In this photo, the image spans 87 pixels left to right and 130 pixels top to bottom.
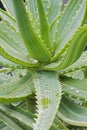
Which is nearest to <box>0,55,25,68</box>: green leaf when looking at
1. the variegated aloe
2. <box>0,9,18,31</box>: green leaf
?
the variegated aloe

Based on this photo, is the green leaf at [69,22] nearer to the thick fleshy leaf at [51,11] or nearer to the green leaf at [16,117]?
the thick fleshy leaf at [51,11]

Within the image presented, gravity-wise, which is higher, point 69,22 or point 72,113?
point 69,22

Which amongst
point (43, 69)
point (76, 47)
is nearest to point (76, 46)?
point (76, 47)

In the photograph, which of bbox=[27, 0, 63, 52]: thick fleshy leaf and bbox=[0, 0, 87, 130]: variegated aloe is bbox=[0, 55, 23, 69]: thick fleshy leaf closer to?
bbox=[0, 0, 87, 130]: variegated aloe

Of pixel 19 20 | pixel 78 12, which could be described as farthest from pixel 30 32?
pixel 78 12

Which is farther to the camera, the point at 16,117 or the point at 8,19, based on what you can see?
the point at 8,19

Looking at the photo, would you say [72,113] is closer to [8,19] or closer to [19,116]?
[19,116]

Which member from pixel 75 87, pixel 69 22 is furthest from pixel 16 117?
pixel 69 22

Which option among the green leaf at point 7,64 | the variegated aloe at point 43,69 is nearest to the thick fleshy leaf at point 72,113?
the variegated aloe at point 43,69
